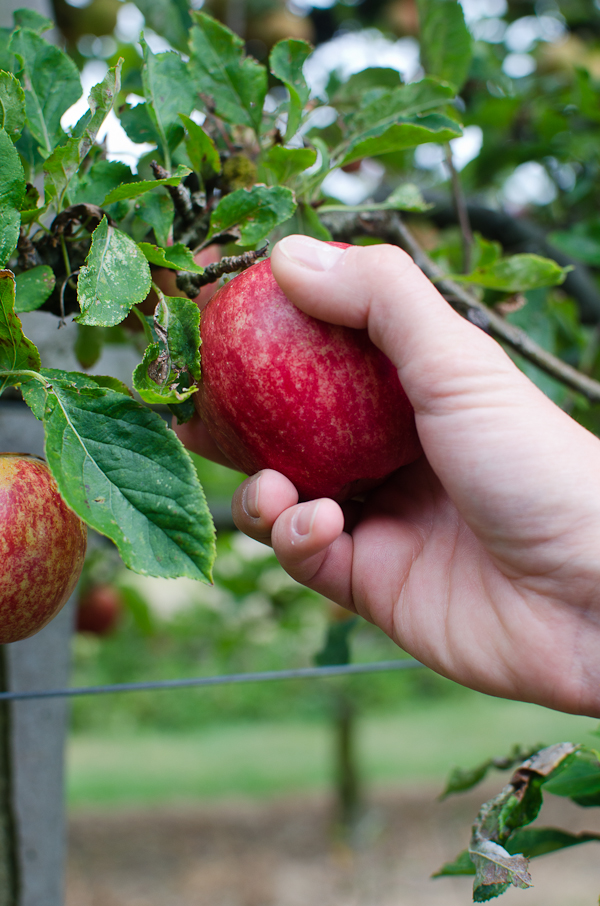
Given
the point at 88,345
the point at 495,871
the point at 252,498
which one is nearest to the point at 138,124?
the point at 88,345

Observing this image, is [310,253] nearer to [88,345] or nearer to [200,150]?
[200,150]

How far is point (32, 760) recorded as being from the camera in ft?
3.36

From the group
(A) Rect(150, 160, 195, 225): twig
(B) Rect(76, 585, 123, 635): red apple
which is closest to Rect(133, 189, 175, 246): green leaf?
(A) Rect(150, 160, 195, 225): twig

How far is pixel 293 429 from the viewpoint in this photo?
0.53m

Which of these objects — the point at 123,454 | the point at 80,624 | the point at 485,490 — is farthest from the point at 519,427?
the point at 80,624

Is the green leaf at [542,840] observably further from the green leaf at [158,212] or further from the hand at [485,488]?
the green leaf at [158,212]

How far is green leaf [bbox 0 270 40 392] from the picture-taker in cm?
44

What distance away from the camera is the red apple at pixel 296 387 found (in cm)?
52

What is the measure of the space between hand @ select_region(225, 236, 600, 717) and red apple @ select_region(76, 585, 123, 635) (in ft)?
4.80

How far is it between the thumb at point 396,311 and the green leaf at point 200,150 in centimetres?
14

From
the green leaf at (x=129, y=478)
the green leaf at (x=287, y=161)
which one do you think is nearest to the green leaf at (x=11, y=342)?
the green leaf at (x=129, y=478)

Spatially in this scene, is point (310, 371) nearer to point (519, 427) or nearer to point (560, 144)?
point (519, 427)

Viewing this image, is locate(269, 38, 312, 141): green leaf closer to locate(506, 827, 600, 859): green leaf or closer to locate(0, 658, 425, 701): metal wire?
locate(0, 658, 425, 701): metal wire

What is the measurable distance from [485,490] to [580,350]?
0.96 metres
